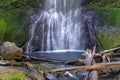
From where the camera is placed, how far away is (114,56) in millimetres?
15297

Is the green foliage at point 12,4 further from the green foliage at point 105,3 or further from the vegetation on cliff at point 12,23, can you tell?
the green foliage at point 105,3

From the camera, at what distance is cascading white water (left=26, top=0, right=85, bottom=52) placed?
23.2 meters

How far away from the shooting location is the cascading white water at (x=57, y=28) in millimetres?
23222

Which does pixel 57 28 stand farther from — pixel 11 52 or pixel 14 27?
pixel 11 52

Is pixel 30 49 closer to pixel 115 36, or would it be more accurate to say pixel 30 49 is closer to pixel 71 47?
pixel 71 47

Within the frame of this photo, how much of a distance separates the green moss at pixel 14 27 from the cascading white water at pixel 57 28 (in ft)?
2.06

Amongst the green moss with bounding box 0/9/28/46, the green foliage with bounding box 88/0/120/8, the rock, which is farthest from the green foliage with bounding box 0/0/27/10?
the rock

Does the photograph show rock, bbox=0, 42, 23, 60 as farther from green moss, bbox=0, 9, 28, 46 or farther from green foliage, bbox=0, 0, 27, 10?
green foliage, bbox=0, 0, 27, 10

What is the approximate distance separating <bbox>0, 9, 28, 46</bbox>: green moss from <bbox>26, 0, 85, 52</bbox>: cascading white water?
0.63 meters

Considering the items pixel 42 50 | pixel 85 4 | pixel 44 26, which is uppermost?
pixel 85 4

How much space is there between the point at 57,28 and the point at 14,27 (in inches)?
144

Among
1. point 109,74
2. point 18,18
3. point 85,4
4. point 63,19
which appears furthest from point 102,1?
point 109,74

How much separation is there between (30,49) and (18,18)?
2.61 m

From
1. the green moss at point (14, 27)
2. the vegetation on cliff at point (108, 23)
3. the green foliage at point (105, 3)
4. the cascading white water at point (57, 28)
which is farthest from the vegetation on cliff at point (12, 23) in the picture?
the green foliage at point (105, 3)
